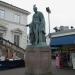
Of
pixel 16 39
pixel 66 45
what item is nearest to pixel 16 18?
pixel 16 39

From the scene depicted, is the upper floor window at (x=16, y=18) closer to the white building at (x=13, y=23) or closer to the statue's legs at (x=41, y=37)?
the white building at (x=13, y=23)

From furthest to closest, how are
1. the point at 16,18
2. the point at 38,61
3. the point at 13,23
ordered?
1. the point at 16,18
2. the point at 13,23
3. the point at 38,61

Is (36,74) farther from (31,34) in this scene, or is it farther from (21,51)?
(21,51)

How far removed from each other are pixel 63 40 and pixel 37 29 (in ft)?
19.5

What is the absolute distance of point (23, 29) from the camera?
32.9 m

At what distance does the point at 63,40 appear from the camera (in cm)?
1847

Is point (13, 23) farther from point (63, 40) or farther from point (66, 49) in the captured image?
point (63, 40)

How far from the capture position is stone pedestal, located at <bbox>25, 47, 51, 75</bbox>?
12.0 metres

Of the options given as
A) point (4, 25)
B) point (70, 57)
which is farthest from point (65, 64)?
point (4, 25)

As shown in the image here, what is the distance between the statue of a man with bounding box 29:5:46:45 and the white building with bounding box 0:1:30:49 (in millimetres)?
15685

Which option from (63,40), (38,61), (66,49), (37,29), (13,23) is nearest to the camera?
(38,61)

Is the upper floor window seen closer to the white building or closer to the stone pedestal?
the white building

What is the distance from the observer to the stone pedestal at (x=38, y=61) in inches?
471

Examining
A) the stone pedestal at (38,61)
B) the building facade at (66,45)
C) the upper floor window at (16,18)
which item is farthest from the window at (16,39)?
the stone pedestal at (38,61)
